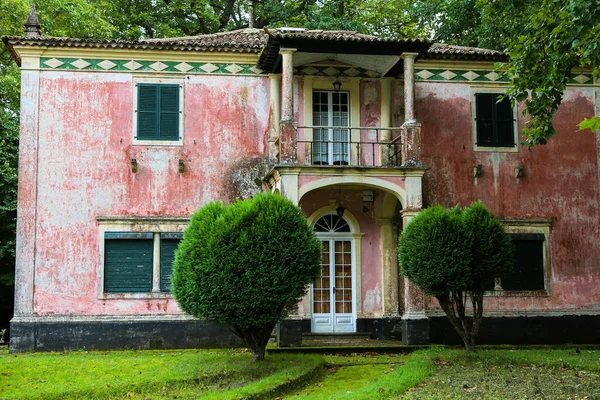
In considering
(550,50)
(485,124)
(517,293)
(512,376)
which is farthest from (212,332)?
(550,50)

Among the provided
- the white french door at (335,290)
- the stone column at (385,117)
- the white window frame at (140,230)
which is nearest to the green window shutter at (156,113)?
the white window frame at (140,230)

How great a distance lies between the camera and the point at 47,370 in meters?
12.3

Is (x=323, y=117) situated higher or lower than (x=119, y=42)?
lower

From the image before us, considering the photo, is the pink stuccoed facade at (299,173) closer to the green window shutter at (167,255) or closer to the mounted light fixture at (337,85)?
the green window shutter at (167,255)

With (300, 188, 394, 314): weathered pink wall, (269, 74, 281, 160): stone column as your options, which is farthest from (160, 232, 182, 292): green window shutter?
(300, 188, 394, 314): weathered pink wall

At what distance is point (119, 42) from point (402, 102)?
6956mm

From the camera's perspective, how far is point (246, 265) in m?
11.8

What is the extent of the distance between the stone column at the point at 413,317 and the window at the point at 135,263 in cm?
541

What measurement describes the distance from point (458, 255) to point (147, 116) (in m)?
7.96

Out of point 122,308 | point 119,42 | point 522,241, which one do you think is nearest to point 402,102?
point 522,241

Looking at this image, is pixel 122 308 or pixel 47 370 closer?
pixel 47 370

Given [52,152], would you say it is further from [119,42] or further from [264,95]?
[264,95]

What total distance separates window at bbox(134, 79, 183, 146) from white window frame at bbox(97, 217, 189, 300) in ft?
6.12

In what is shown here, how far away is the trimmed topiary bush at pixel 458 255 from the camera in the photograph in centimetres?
1326
